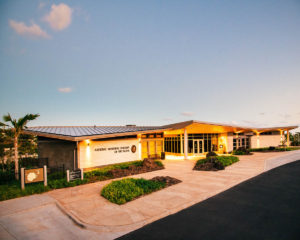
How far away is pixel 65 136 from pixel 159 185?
797 cm

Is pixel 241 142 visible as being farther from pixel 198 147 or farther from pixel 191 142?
pixel 191 142

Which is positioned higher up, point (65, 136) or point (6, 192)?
point (65, 136)

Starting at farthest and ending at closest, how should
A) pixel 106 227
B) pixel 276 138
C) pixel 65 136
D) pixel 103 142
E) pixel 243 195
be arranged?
pixel 276 138 < pixel 103 142 < pixel 65 136 < pixel 243 195 < pixel 106 227

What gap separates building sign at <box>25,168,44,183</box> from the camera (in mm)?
10930

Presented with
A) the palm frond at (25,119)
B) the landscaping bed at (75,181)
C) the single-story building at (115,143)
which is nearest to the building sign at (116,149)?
the single-story building at (115,143)

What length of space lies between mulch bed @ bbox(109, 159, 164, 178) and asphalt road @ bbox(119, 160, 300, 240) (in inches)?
298

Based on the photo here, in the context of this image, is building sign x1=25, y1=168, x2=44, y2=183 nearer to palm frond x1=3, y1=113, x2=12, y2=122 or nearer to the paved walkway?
the paved walkway

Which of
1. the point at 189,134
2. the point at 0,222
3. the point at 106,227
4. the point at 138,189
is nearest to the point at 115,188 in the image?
the point at 138,189

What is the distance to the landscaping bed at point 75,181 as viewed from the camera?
1009 cm

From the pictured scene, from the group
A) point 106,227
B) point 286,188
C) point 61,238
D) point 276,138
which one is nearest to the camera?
point 61,238

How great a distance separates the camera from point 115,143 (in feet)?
57.7

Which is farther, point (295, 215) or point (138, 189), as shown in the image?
point (138, 189)

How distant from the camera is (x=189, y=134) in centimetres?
2817

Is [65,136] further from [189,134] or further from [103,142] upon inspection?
[189,134]
